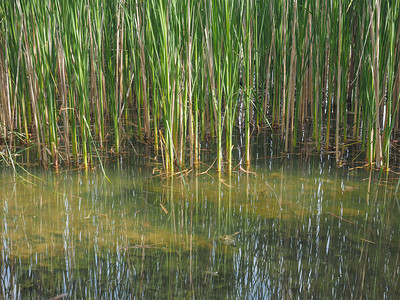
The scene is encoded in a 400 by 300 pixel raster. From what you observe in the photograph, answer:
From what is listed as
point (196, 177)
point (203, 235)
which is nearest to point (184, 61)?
point (196, 177)

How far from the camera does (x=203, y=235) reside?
1795 millimetres

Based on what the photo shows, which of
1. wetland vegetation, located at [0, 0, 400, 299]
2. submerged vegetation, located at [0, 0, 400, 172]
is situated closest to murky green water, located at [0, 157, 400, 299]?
wetland vegetation, located at [0, 0, 400, 299]

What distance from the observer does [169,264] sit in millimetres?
1568

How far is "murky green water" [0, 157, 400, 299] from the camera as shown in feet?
4.75

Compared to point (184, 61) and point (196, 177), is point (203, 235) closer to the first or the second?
point (196, 177)

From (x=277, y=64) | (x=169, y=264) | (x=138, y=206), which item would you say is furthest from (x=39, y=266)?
(x=277, y=64)

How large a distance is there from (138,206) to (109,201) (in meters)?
0.15

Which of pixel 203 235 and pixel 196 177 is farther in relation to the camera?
pixel 196 177

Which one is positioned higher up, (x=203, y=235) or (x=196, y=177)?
(x=196, y=177)

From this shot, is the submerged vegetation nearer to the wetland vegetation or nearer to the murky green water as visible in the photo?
the wetland vegetation

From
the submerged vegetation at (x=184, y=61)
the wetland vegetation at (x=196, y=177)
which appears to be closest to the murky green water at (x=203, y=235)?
the wetland vegetation at (x=196, y=177)

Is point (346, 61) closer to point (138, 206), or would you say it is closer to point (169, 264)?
point (138, 206)

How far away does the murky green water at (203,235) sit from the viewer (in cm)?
145

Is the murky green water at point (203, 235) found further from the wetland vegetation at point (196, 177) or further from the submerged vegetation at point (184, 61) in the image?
the submerged vegetation at point (184, 61)
